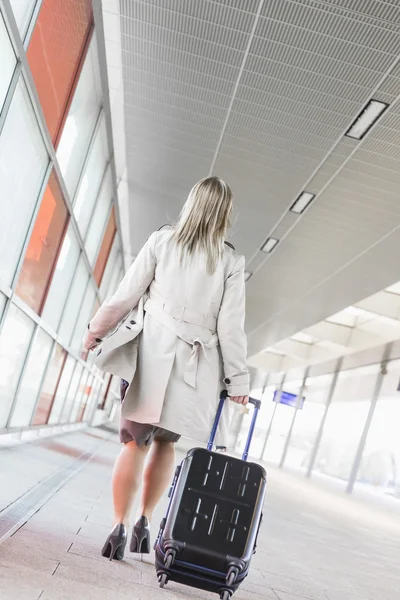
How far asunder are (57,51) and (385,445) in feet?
55.9

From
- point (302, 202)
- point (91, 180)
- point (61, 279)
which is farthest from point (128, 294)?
point (302, 202)

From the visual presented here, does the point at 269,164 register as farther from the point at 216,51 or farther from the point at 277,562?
the point at 277,562

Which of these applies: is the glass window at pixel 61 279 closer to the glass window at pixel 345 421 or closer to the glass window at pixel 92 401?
the glass window at pixel 92 401

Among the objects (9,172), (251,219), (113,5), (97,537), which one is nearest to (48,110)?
(9,172)

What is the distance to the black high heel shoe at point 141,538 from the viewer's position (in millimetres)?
3000

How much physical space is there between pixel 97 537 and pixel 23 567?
108 cm

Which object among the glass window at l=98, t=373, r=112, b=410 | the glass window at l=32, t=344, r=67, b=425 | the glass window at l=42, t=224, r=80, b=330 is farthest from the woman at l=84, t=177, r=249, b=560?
the glass window at l=98, t=373, r=112, b=410

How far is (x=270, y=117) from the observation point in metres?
7.43

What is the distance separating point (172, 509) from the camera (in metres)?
2.61

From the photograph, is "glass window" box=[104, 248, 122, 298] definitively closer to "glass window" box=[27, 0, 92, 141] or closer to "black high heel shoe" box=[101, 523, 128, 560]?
"glass window" box=[27, 0, 92, 141]

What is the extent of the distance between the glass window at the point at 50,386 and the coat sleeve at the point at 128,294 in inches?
224

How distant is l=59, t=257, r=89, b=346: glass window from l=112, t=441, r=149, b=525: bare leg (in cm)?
613

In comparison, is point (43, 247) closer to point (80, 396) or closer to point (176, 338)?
point (176, 338)

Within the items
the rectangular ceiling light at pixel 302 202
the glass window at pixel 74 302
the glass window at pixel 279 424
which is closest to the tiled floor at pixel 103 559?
the glass window at pixel 74 302
